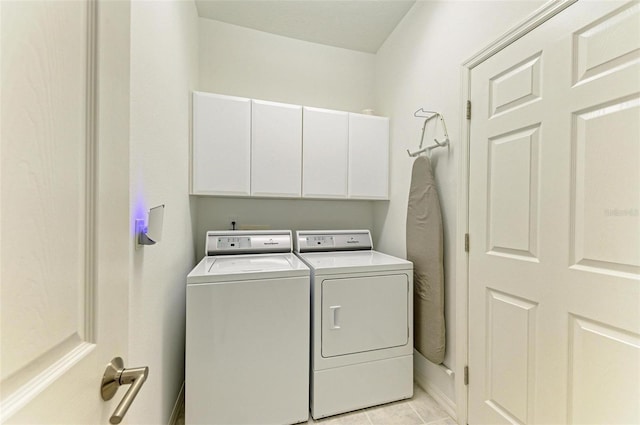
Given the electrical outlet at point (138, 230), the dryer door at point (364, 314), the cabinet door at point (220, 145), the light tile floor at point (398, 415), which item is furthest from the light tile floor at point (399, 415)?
the cabinet door at point (220, 145)

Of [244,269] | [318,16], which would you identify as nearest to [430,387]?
[244,269]

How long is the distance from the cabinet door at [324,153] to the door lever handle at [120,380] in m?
1.82

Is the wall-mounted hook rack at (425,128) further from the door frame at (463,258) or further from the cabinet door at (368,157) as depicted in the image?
the cabinet door at (368,157)

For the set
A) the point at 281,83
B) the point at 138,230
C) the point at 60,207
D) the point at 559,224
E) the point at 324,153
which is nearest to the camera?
the point at 60,207

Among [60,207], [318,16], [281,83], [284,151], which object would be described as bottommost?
[60,207]

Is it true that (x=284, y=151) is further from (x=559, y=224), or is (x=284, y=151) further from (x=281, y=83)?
(x=559, y=224)

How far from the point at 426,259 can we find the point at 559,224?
81 centimetres

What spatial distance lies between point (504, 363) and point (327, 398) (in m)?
1.04

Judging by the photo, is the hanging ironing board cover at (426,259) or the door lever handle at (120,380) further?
the hanging ironing board cover at (426,259)

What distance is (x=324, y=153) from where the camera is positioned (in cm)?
230

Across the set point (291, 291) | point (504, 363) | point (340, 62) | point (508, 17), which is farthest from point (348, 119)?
point (504, 363)

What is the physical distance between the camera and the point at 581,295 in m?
1.04

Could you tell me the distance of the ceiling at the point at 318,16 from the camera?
83.8 inches

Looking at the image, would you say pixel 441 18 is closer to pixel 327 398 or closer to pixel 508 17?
pixel 508 17
